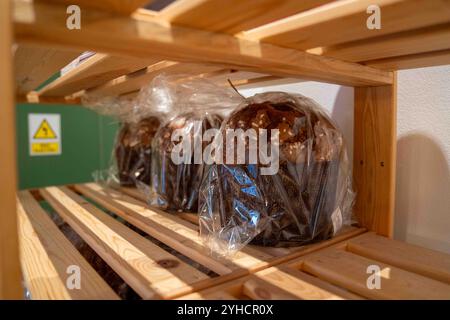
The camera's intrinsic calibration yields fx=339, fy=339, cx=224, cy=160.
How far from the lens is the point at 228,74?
89 cm

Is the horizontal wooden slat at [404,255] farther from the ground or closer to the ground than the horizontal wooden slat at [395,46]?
closer to the ground

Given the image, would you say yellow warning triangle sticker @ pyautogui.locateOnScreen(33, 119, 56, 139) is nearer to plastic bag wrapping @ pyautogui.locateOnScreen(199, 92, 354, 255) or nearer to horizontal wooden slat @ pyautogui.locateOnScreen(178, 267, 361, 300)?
plastic bag wrapping @ pyautogui.locateOnScreen(199, 92, 354, 255)

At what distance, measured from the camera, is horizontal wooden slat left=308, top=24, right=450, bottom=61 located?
1.55 feet

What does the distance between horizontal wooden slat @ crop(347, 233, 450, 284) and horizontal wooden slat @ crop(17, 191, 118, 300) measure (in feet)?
1.49

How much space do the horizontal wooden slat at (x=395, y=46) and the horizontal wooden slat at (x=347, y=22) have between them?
24mm

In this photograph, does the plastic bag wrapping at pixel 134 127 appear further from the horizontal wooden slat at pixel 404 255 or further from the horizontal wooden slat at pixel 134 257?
the horizontal wooden slat at pixel 404 255

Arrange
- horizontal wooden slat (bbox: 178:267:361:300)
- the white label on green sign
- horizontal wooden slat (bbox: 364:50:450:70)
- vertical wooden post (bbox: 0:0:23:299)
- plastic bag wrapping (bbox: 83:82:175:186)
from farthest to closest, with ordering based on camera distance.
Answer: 1. the white label on green sign
2. plastic bag wrapping (bbox: 83:82:175:186)
3. horizontal wooden slat (bbox: 364:50:450:70)
4. horizontal wooden slat (bbox: 178:267:361:300)
5. vertical wooden post (bbox: 0:0:23:299)

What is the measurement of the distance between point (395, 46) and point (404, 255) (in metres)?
0.37

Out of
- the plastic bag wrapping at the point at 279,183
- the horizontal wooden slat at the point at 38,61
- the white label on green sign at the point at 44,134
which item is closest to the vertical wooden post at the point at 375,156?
the plastic bag wrapping at the point at 279,183

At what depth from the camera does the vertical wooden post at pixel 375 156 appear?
0.71 m

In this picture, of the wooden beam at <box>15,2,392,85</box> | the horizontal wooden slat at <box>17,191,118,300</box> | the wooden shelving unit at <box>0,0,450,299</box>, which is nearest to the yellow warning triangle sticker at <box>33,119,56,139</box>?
the wooden shelving unit at <box>0,0,450,299</box>

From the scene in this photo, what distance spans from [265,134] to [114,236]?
37 cm

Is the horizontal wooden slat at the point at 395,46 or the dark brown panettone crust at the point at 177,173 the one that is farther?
the dark brown panettone crust at the point at 177,173

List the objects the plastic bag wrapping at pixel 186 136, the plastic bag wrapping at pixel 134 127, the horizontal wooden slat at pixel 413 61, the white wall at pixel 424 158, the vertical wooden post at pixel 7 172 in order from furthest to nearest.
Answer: the plastic bag wrapping at pixel 134 127 → the plastic bag wrapping at pixel 186 136 → the white wall at pixel 424 158 → the horizontal wooden slat at pixel 413 61 → the vertical wooden post at pixel 7 172
